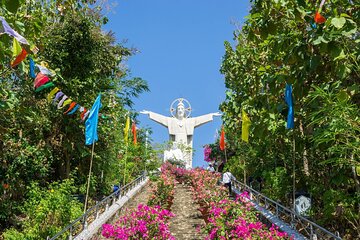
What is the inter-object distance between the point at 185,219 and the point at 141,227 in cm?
496

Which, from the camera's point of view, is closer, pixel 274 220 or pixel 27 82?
pixel 274 220

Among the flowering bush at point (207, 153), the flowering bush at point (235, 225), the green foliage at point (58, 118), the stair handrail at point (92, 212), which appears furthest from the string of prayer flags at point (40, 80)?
the flowering bush at point (207, 153)

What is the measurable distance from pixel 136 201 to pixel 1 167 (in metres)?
6.12

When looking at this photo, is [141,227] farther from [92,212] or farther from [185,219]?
[185,219]

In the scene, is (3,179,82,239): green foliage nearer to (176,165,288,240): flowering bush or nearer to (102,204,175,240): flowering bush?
(102,204,175,240): flowering bush

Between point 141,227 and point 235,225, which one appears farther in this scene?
point 235,225

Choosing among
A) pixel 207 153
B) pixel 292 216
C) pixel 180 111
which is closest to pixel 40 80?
pixel 292 216

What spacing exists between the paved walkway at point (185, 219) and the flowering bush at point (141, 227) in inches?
85.0

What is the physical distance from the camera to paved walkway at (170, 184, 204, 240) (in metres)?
9.72

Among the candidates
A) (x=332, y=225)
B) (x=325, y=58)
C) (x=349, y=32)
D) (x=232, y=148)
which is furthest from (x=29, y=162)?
(x=232, y=148)

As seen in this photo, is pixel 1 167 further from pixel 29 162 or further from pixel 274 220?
pixel 274 220

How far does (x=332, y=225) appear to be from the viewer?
814 centimetres

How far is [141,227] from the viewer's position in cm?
700

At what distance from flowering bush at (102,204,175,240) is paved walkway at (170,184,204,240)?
2158 mm
